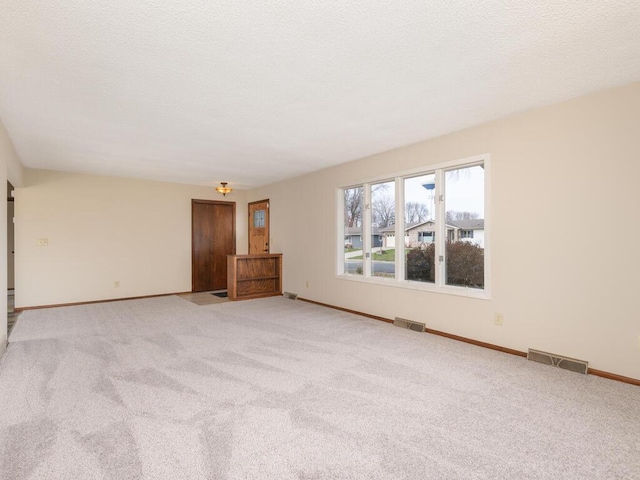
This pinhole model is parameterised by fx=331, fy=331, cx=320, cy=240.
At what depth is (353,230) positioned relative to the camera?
548 centimetres

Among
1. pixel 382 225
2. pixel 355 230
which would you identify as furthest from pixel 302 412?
pixel 355 230

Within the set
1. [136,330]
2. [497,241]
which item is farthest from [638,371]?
[136,330]

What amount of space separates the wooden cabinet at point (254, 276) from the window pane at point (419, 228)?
319 centimetres

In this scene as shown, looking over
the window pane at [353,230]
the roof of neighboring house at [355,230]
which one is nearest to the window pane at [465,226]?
the roof of neighboring house at [355,230]

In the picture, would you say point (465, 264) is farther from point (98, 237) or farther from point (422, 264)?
point (98, 237)

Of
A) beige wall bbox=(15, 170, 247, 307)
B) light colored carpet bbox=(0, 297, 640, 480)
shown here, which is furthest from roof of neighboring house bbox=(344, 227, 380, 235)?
beige wall bbox=(15, 170, 247, 307)

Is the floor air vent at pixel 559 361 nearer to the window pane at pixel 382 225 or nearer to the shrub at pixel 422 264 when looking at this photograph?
the shrub at pixel 422 264

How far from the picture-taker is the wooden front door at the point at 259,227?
7625 millimetres

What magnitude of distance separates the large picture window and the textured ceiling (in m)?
0.66

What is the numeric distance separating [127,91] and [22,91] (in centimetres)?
88

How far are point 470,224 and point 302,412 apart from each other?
110 inches

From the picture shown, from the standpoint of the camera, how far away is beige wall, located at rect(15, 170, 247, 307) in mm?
5695

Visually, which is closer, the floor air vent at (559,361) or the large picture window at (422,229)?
the floor air vent at (559,361)

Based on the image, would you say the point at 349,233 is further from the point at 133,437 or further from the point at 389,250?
the point at 133,437
